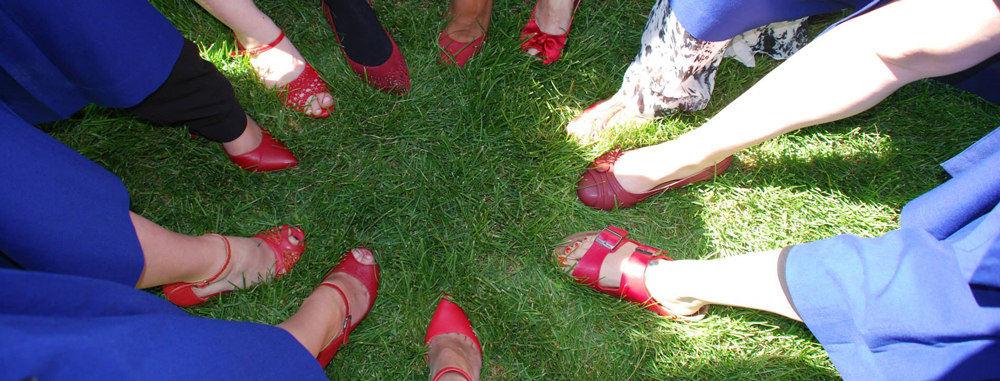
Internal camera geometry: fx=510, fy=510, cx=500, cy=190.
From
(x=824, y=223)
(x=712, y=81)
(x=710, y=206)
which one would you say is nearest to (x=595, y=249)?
(x=710, y=206)

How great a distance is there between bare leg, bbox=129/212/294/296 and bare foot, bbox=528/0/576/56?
1334 millimetres

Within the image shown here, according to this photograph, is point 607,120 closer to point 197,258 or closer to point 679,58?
point 679,58

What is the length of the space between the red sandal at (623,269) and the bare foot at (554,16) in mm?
844

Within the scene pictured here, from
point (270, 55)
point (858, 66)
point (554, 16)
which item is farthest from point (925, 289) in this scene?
point (270, 55)

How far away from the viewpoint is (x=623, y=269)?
1.83 m

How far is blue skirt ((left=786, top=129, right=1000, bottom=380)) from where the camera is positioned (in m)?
0.98

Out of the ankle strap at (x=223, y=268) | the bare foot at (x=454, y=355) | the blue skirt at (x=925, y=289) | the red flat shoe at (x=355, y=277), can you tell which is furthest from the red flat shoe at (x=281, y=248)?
the blue skirt at (x=925, y=289)

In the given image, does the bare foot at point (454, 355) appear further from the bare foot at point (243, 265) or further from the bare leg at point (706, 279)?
the bare foot at point (243, 265)

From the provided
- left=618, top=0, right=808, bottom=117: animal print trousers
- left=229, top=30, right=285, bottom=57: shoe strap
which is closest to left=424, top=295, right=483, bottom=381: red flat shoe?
left=618, top=0, right=808, bottom=117: animal print trousers

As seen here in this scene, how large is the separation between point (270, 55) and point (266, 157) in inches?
16.6

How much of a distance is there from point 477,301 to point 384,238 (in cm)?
43

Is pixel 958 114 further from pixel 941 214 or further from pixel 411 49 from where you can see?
pixel 411 49

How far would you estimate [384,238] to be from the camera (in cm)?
195

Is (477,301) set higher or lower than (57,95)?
lower
